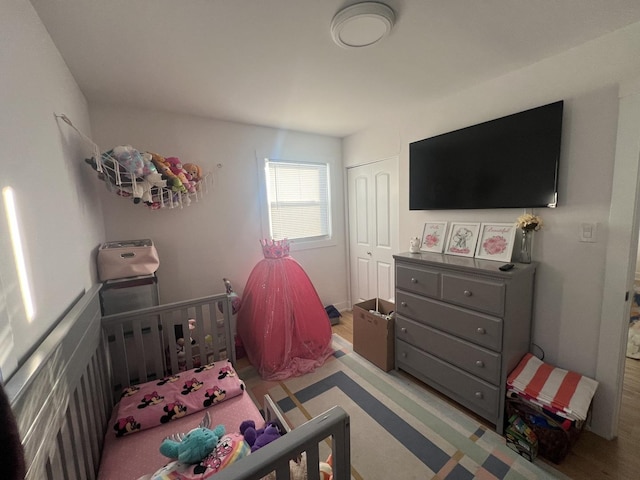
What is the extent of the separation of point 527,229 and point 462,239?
44cm

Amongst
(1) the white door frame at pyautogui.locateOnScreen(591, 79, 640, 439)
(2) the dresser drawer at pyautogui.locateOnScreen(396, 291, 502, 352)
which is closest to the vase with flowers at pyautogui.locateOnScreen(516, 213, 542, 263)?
(1) the white door frame at pyautogui.locateOnScreen(591, 79, 640, 439)

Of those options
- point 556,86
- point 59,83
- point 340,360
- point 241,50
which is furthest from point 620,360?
point 59,83

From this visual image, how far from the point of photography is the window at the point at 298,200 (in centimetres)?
301

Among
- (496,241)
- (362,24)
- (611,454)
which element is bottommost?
(611,454)

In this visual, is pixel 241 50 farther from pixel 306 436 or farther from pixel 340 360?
pixel 340 360

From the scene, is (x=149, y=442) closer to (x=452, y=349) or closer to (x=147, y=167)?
(x=147, y=167)

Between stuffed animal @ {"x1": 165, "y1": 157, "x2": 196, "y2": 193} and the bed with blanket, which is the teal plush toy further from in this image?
stuffed animal @ {"x1": 165, "y1": 157, "x2": 196, "y2": 193}

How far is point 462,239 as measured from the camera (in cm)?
212

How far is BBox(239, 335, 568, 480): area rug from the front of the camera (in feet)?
4.74

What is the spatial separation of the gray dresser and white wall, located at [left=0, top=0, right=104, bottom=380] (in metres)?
2.07

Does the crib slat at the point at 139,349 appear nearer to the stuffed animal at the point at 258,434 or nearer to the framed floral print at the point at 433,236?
the stuffed animal at the point at 258,434

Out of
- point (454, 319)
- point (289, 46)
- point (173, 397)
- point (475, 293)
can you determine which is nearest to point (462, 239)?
point (475, 293)

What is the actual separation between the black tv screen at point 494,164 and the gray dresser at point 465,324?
1.62 ft

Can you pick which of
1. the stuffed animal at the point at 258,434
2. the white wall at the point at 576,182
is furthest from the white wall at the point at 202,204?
the white wall at the point at 576,182
